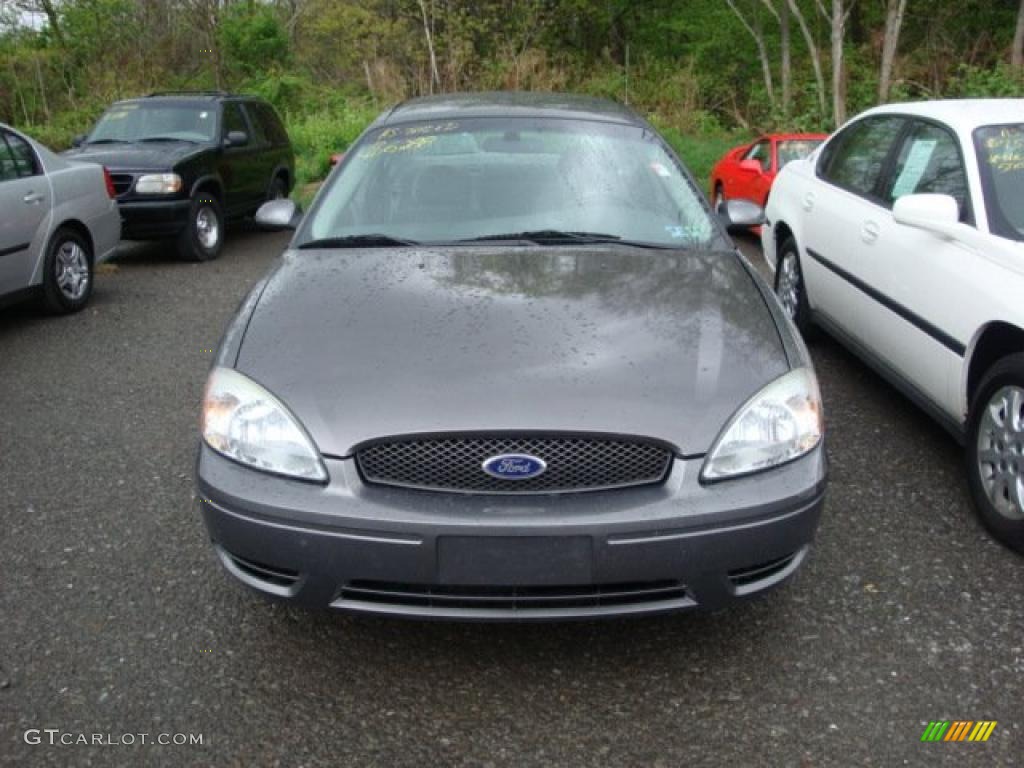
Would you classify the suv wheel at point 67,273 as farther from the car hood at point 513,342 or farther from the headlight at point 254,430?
the headlight at point 254,430

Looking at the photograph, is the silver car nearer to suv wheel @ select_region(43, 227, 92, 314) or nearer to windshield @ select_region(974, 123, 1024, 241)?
suv wheel @ select_region(43, 227, 92, 314)

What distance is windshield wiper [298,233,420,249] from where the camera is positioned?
3568 millimetres

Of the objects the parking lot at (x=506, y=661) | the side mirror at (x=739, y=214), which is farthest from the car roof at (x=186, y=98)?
the side mirror at (x=739, y=214)

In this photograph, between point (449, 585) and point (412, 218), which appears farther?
point (412, 218)

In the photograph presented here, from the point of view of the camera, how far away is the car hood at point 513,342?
2.51 m

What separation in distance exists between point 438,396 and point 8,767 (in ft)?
4.66

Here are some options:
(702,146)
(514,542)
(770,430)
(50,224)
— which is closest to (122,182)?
(50,224)

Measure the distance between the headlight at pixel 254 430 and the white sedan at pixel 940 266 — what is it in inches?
97.2

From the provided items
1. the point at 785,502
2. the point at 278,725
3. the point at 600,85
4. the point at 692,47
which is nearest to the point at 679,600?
the point at 785,502

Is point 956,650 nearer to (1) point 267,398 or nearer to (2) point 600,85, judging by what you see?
(1) point 267,398

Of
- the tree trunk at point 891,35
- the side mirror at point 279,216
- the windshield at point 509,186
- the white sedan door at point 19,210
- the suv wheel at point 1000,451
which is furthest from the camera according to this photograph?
the tree trunk at point 891,35

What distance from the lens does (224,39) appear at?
81.6ft

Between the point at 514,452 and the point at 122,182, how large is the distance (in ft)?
25.7

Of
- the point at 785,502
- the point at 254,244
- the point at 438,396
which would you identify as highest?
the point at 438,396
